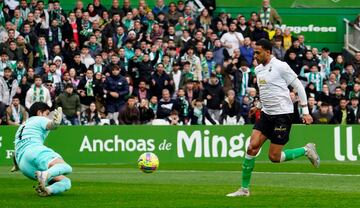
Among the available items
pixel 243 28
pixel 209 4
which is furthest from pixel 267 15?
pixel 209 4

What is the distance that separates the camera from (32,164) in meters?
16.1

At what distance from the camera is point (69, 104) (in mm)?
30438

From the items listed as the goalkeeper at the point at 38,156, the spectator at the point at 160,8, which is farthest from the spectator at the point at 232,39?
the goalkeeper at the point at 38,156

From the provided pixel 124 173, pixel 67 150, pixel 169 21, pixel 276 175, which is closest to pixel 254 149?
pixel 276 175

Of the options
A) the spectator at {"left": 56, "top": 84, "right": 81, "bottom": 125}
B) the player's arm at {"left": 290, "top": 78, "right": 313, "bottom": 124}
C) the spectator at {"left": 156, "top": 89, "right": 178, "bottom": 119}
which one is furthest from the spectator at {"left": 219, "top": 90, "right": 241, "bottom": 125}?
the player's arm at {"left": 290, "top": 78, "right": 313, "bottom": 124}

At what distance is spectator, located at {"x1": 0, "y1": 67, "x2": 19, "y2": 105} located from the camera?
30.2 m

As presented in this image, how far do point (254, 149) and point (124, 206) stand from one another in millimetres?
2909

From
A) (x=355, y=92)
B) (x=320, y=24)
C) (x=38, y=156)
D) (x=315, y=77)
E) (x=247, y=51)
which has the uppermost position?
(x=320, y=24)

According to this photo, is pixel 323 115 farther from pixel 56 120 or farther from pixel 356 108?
pixel 56 120

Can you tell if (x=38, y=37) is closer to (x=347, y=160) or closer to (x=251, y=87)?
(x=251, y=87)

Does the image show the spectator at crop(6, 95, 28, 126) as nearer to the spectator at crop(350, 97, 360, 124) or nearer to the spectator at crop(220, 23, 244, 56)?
the spectator at crop(220, 23, 244, 56)

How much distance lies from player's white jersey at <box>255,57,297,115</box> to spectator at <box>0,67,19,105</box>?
14568mm

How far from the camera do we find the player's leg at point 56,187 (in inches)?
627

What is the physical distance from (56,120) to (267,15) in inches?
828
